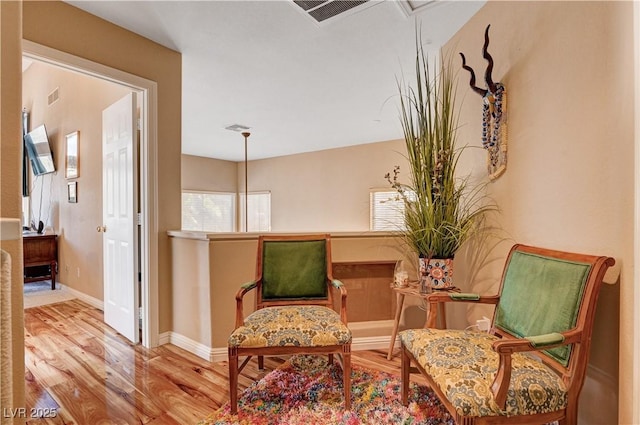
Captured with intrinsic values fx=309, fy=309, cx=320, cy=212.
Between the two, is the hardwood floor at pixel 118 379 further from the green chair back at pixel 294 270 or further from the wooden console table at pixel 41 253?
the wooden console table at pixel 41 253

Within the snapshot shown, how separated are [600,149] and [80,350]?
3548mm

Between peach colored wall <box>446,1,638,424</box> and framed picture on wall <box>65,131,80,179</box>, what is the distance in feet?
14.7

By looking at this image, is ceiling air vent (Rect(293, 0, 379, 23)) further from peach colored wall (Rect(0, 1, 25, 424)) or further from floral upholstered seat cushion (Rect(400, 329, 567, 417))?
floral upholstered seat cushion (Rect(400, 329, 567, 417))

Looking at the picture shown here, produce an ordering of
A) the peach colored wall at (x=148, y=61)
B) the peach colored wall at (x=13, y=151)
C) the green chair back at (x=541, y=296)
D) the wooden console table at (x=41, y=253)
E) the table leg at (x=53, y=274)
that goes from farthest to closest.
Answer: the table leg at (x=53, y=274)
the wooden console table at (x=41, y=253)
the peach colored wall at (x=148, y=61)
the green chair back at (x=541, y=296)
the peach colored wall at (x=13, y=151)

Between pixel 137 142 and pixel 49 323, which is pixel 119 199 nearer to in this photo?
pixel 137 142

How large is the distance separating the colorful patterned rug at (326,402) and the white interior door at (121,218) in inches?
55.1

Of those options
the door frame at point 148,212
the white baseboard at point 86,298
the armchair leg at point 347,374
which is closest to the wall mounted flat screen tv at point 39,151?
the white baseboard at point 86,298

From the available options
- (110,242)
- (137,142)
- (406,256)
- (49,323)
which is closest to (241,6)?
(137,142)

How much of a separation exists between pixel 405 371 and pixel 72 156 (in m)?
4.43

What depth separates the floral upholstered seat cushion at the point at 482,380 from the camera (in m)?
1.09

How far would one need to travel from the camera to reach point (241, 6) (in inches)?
81.4

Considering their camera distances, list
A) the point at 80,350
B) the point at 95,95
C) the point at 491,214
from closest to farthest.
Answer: the point at 491,214 → the point at 80,350 → the point at 95,95

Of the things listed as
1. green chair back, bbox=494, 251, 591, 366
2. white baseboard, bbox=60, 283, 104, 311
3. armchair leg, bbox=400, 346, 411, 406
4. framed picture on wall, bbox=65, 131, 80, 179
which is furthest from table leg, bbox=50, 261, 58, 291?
green chair back, bbox=494, 251, 591, 366

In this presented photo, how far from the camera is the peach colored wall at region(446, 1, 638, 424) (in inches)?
48.1
